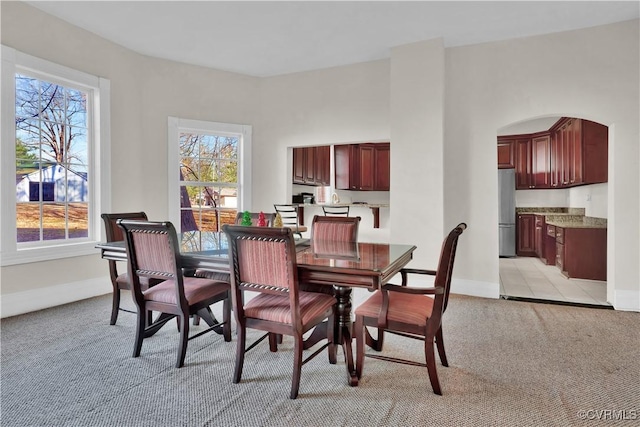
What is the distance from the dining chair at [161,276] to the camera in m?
2.29

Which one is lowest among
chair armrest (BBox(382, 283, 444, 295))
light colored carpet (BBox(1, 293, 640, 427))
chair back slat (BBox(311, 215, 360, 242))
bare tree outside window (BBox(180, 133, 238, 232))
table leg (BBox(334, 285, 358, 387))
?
light colored carpet (BBox(1, 293, 640, 427))

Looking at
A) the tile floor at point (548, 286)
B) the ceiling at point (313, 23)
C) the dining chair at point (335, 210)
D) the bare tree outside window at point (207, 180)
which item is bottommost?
the tile floor at point (548, 286)

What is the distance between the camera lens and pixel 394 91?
4.29 metres

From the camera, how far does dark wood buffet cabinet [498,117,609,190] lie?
4836mm

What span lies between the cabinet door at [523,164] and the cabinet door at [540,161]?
0.07 m

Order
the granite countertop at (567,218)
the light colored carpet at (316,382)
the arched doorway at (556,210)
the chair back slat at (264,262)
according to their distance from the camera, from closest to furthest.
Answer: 1. the light colored carpet at (316,382)
2. the chair back slat at (264,262)
3. the arched doorway at (556,210)
4. the granite countertop at (567,218)

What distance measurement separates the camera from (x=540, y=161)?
6.61 metres

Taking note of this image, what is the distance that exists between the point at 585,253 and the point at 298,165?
15.3ft

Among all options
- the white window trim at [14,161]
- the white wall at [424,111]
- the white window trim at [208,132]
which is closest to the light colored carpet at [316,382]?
the white window trim at [14,161]

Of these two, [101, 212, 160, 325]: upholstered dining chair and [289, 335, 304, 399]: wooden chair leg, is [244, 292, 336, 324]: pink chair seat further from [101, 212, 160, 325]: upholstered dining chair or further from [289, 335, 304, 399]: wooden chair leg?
[101, 212, 160, 325]: upholstered dining chair

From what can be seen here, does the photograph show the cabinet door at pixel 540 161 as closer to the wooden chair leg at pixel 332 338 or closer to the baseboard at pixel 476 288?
the baseboard at pixel 476 288

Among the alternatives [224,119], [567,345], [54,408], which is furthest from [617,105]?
[54,408]

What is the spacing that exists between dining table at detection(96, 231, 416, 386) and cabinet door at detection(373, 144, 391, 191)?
5.02m

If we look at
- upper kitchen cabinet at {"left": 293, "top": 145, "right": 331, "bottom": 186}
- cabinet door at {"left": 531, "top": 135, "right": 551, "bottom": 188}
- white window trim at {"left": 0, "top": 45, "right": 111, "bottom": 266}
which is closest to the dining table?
white window trim at {"left": 0, "top": 45, "right": 111, "bottom": 266}
